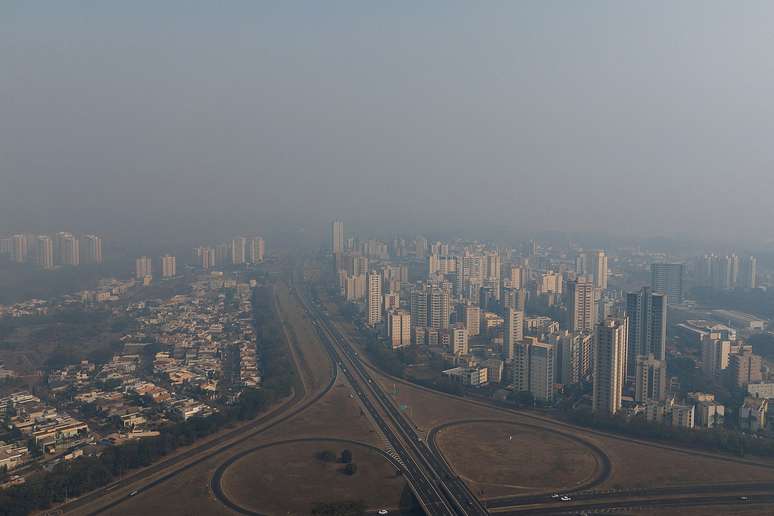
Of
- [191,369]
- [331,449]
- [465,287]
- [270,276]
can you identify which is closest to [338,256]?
[270,276]

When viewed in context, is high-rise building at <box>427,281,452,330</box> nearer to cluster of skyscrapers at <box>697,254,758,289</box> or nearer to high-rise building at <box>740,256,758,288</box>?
cluster of skyscrapers at <box>697,254,758,289</box>

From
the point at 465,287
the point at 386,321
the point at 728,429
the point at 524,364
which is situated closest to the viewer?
the point at 728,429

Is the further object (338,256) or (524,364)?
(338,256)

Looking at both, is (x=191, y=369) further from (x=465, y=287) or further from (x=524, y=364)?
(x=465, y=287)

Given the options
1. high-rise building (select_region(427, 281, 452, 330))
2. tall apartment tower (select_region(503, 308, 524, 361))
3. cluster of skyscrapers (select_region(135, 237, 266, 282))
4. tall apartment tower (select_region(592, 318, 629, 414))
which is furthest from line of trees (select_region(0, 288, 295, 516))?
cluster of skyscrapers (select_region(135, 237, 266, 282))

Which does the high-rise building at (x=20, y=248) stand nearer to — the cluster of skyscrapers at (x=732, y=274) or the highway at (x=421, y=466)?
the highway at (x=421, y=466)

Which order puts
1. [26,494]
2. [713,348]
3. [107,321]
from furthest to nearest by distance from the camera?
[107,321] → [713,348] → [26,494]

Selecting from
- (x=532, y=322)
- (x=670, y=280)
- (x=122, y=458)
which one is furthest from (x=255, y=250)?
(x=122, y=458)

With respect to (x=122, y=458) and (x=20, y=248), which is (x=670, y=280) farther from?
(x=20, y=248)
